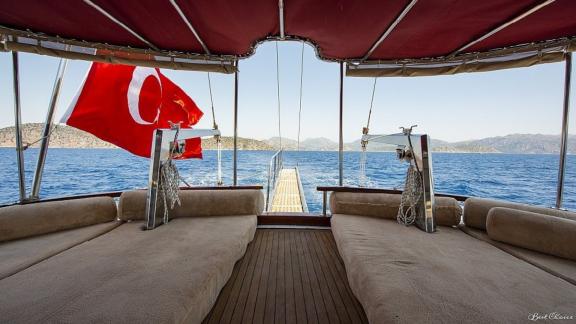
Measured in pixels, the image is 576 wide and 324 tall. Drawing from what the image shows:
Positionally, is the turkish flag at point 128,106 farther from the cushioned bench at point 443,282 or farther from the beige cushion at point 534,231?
the beige cushion at point 534,231

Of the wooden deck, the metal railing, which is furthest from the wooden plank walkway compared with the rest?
the wooden deck

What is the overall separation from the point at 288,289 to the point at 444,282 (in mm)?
877

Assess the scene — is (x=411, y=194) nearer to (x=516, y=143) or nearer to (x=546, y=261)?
(x=546, y=261)

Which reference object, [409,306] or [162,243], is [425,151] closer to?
[409,306]

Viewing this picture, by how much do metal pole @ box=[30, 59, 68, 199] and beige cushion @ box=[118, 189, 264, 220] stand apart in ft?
2.72

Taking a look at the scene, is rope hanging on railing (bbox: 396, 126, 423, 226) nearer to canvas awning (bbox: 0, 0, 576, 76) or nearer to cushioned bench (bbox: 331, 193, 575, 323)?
cushioned bench (bbox: 331, 193, 575, 323)

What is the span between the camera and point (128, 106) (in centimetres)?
287

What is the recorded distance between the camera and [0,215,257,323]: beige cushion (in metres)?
0.87

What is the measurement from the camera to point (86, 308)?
0.90 meters

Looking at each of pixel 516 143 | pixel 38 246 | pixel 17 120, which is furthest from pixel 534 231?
pixel 516 143

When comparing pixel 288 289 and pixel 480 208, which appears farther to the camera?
pixel 480 208

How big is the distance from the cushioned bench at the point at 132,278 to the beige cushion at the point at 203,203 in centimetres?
18

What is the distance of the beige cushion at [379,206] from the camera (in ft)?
6.87

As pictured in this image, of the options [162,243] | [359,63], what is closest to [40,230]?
[162,243]
